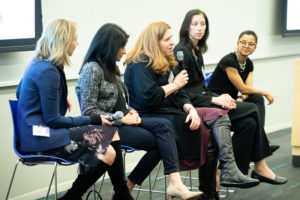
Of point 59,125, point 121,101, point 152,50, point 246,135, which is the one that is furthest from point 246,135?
point 59,125

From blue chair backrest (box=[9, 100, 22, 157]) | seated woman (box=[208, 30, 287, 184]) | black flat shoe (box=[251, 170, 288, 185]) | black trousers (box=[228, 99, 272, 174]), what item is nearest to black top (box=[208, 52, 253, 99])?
seated woman (box=[208, 30, 287, 184])

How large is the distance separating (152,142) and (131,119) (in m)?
0.19

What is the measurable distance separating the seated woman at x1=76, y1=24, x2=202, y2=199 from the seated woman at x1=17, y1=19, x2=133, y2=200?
0.17 metres

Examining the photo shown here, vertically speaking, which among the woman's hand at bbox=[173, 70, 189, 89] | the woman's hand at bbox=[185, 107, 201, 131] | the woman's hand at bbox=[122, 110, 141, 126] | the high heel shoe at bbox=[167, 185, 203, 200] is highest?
the woman's hand at bbox=[173, 70, 189, 89]

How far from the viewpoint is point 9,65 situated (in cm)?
356

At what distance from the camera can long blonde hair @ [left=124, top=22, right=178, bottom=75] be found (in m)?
3.30

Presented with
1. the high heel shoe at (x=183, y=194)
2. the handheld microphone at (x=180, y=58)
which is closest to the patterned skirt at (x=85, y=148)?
the high heel shoe at (x=183, y=194)

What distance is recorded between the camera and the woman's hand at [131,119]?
10.00ft

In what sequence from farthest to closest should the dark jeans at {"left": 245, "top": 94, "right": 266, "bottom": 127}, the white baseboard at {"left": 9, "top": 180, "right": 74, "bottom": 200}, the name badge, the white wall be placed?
the dark jeans at {"left": 245, "top": 94, "right": 266, "bottom": 127}, the white baseboard at {"left": 9, "top": 180, "right": 74, "bottom": 200}, the white wall, the name badge

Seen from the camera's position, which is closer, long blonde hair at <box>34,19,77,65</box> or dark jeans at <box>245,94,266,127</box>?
long blonde hair at <box>34,19,77,65</box>

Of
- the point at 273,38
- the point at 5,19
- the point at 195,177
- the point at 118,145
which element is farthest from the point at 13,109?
the point at 273,38

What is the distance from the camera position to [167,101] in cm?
343

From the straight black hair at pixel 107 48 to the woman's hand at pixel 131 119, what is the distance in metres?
0.22

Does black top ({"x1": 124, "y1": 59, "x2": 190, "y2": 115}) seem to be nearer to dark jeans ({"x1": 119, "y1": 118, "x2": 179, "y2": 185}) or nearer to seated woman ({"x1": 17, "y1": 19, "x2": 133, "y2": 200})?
dark jeans ({"x1": 119, "y1": 118, "x2": 179, "y2": 185})
